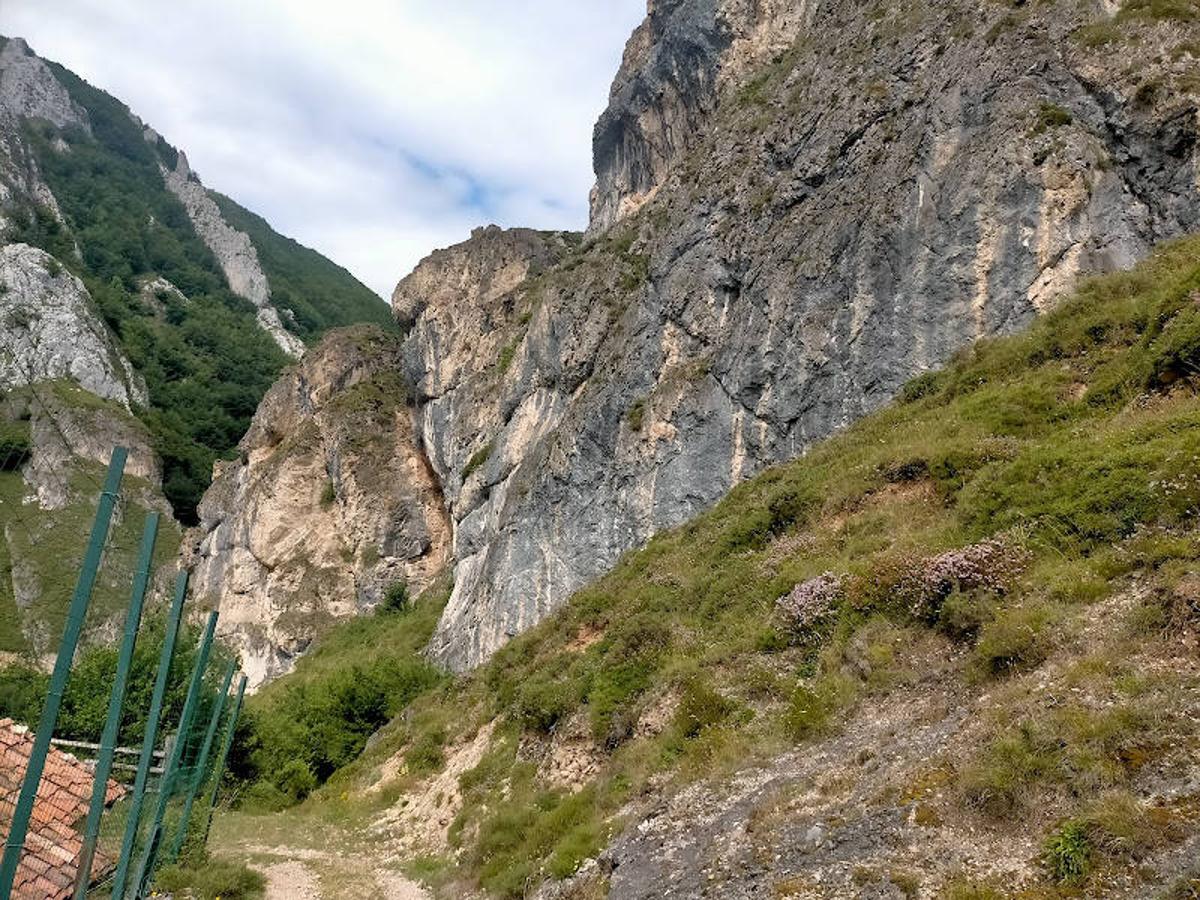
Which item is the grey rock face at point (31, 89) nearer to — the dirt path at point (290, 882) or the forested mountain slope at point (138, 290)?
the forested mountain slope at point (138, 290)

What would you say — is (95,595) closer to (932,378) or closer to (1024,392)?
(1024,392)

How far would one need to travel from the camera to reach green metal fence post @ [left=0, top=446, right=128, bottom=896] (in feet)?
15.3

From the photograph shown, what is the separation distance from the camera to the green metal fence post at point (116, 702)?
696 cm

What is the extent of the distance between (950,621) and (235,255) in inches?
5645

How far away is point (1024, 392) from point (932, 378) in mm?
4904

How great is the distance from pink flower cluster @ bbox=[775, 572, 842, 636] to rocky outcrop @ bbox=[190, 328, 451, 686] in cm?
4064

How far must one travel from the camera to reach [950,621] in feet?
30.5

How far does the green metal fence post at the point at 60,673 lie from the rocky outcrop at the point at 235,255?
11533 cm

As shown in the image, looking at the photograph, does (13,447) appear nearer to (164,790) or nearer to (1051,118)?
(164,790)

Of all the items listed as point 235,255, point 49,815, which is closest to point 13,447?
point 49,815

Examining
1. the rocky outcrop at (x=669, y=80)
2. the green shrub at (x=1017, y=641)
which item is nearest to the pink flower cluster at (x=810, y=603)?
the green shrub at (x=1017, y=641)

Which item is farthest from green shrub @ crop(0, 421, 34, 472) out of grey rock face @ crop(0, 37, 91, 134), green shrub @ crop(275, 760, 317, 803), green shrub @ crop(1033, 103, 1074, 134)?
grey rock face @ crop(0, 37, 91, 134)

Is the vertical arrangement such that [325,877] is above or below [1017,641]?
below

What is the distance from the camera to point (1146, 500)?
30.1 feet
